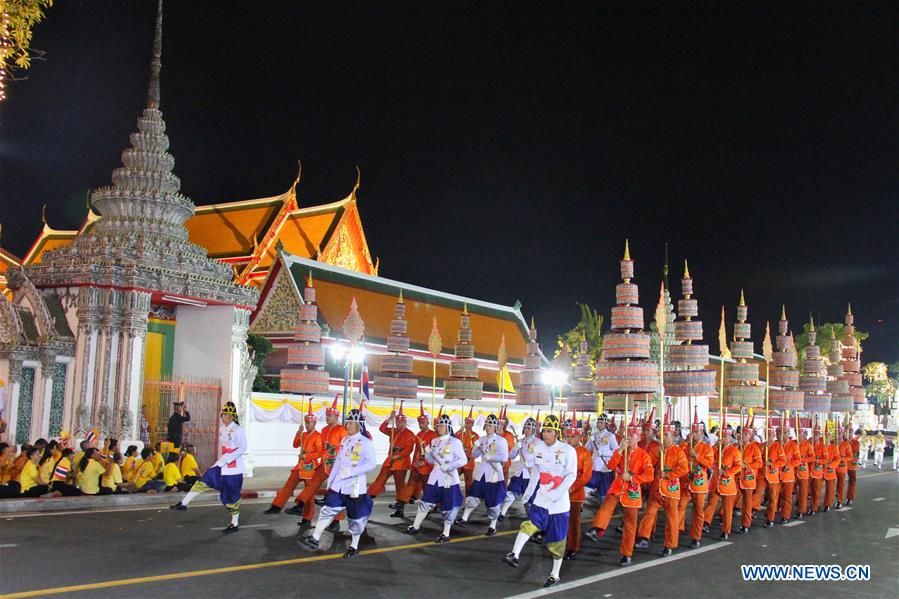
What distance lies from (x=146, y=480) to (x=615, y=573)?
957 cm

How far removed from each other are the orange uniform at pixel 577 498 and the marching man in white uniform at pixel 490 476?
172 cm

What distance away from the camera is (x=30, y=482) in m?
14.0

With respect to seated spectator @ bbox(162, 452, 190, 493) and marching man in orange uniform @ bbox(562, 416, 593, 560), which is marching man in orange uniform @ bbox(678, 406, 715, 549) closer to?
marching man in orange uniform @ bbox(562, 416, 593, 560)

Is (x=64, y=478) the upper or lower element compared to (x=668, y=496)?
lower

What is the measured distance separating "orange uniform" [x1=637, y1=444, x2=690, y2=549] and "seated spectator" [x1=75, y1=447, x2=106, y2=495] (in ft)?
30.5

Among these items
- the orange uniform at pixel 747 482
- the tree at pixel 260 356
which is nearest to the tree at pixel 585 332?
the tree at pixel 260 356

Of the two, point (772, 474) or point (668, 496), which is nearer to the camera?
point (668, 496)

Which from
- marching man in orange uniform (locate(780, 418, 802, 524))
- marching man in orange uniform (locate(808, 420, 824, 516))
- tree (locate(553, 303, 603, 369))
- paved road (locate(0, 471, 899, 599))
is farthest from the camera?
tree (locate(553, 303, 603, 369))

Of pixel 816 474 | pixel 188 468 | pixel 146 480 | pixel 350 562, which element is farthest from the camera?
pixel 188 468

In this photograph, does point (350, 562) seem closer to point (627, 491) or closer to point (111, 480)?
point (627, 491)

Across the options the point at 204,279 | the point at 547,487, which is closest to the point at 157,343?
the point at 204,279

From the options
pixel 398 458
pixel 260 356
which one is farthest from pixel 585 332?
pixel 398 458

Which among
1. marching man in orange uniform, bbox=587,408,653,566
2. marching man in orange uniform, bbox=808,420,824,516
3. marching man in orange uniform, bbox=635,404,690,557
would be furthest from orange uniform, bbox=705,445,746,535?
marching man in orange uniform, bbox=808,420,824,516

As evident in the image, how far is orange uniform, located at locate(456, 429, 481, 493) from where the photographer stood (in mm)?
15086
